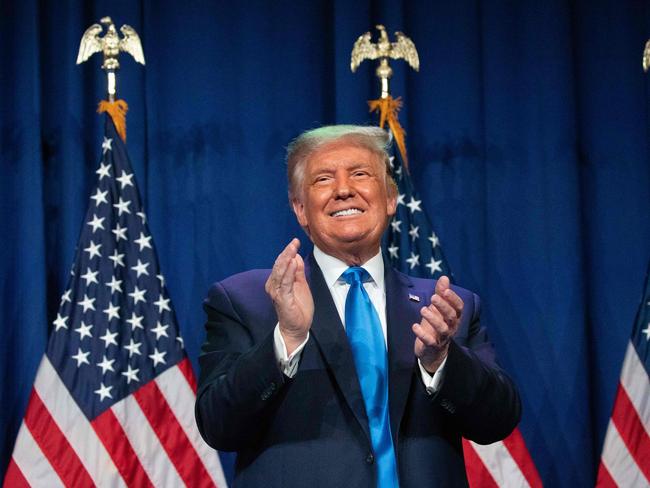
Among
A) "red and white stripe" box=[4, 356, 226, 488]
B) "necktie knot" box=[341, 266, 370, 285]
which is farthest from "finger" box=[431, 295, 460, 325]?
"red and white stripe" box=[4, 356, 226, 488]

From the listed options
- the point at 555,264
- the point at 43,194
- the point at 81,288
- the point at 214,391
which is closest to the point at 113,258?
the point at 81,288

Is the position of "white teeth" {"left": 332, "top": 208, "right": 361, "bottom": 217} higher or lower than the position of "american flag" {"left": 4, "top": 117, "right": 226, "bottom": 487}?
higher

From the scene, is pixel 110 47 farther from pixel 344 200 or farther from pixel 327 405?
pixel 327 405

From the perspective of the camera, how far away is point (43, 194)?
3.72 m

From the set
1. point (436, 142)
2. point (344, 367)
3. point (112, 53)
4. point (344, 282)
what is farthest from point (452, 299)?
point (436, 142)

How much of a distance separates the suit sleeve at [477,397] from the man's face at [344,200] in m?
0.36

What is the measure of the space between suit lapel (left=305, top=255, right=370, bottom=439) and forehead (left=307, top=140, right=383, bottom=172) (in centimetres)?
29

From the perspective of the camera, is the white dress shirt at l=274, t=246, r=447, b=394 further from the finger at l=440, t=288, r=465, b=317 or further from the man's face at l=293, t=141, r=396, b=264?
the finger at l=440, t=288, r=465, b=317

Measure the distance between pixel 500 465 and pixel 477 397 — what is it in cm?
157

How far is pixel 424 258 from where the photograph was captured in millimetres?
3496

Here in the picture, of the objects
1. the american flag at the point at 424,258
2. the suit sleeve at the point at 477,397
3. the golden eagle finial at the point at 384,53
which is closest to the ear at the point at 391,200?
the suit sleeve at the point at 477,397

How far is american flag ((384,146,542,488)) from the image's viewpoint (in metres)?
3.37

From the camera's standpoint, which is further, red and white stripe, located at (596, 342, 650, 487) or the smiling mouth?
red and white stripe, located at (596, 342, 650, 487)

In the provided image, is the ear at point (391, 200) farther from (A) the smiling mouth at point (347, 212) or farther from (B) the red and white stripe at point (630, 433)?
(B) the red and white stripe at point (630, 433)
